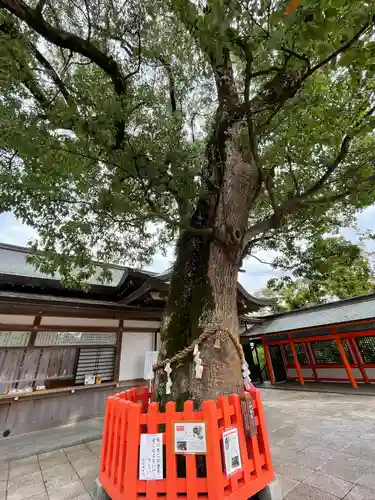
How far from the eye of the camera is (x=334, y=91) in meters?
3.51

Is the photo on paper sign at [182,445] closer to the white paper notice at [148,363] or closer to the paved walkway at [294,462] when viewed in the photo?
the paved walkway at [294,462]

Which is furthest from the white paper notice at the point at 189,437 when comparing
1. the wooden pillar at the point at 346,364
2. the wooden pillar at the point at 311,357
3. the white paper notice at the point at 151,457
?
the wooden pillar at the point at 311,357

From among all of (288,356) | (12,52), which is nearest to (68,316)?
(12,52)

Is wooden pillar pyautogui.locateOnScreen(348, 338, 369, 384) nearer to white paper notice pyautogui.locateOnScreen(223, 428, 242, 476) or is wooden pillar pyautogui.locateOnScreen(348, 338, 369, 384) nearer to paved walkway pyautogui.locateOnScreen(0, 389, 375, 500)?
paved walkway pyautogui.locateOnScreen(0, 389, 375, 500)

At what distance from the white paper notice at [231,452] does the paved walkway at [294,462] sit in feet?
2.57

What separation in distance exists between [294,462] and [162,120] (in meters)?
5.26

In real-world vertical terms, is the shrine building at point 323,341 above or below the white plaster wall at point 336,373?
above

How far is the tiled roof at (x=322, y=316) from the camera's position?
853 cm

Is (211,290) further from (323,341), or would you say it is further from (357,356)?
(323,341)

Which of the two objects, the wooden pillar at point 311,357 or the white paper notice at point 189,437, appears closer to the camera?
the white paper notice at point 189,437

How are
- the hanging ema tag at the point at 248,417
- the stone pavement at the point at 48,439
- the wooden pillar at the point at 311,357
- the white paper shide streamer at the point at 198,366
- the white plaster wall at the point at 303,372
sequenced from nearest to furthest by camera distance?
the hanging ema tag at the point at 248,417, the white paper shide streamer at the point at 198,366, the stone pavement at the point at 48,439, the wooden pillar at the point at 311,357, the white plaster wall at the point at 303,372

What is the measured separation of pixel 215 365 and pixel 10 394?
4985 mm

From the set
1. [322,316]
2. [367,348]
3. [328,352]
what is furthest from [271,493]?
[328,352]

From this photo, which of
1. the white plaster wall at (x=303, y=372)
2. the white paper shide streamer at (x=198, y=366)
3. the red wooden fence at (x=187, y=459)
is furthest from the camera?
the white plaster wall at (x=303, y=372)
